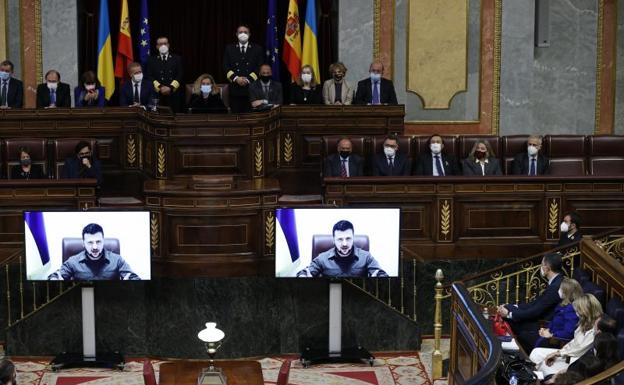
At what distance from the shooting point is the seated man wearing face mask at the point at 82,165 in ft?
38.3

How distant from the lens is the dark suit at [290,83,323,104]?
13.5 m

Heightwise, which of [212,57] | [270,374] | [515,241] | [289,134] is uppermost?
[212,57]

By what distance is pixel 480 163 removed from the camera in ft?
39.5

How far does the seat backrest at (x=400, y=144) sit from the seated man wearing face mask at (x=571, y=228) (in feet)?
7.77

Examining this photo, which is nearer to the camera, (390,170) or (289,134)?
(390,170)

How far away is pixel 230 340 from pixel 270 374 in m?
0.60

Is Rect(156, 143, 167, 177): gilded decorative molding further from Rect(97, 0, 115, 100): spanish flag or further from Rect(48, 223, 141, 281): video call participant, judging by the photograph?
Rect(48, 223, 141, 281): video call participant

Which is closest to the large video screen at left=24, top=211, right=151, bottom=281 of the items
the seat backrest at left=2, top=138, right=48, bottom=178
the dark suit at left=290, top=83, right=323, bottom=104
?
the seat backrest at left=2, top=138, right=48, bottom=178

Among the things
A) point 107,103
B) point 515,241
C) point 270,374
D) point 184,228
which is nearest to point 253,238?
point 184,228

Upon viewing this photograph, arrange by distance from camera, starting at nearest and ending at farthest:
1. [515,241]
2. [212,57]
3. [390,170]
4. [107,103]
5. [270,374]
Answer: [270,374] → [515,241] → [390,170] → [107,103] → [212,57]

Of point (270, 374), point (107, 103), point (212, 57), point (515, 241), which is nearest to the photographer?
point (270, 374)

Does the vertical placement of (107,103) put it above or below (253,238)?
above

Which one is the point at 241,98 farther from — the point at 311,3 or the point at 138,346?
the point at 138,346

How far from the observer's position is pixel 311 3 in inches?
607
